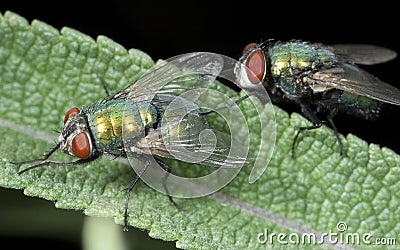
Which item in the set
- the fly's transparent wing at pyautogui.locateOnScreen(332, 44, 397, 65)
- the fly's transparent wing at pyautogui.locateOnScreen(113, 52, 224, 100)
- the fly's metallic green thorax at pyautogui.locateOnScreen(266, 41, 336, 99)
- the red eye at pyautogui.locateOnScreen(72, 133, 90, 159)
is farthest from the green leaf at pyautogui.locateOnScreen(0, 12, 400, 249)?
the fly's transparent wing at pyautogui.locateOnScreen(332, 44, 397, 65)

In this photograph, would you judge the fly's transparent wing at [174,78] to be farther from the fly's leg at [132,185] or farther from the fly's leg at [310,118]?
the fly's leg at [310,118]

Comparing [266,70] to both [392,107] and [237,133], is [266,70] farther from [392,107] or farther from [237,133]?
[392,107]

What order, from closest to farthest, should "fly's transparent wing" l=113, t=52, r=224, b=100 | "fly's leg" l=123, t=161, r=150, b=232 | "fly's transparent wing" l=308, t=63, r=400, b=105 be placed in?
"fly's leg" l=123, t=161, r=150, b=232
"fly's transparent wing" l=113, t=52, r=224, b=100
"fly's transparent wing" l=308, t=63, r=400, b=105

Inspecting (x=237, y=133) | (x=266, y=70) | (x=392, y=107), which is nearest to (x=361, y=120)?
(x=392, y=107)

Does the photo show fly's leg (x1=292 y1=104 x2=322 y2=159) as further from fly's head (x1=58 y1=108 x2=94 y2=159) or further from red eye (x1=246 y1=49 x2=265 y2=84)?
fly's head (x1=58 y1=108 x2=94 y2=159)

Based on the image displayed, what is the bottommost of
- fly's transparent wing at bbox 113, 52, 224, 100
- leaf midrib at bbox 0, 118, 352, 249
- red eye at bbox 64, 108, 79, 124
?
leaf midrib at bbox 0, 118, 352, 249

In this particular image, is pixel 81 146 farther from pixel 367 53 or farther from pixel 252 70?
pixel 367 53

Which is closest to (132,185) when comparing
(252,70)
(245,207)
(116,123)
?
(116,123)
